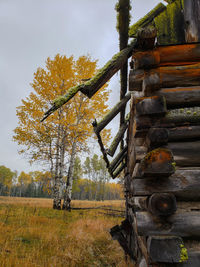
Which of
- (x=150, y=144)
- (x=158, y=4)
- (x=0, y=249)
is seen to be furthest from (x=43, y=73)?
(x=150, y=144)

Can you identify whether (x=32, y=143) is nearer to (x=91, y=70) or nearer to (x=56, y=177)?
(x=56, y=177)

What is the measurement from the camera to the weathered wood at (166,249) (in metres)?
1.73

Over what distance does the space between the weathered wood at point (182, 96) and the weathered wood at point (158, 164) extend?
921mm

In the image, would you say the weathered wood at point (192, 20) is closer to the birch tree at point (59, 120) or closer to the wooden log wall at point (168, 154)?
the wooden log wall at point (168, 154)

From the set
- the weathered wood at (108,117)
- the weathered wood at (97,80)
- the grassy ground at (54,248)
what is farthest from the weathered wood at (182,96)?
the grassy ground at (54,248)

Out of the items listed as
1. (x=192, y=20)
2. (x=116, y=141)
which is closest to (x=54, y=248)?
(x=116, y=141)

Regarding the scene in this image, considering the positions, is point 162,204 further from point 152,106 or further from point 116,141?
point 116,141

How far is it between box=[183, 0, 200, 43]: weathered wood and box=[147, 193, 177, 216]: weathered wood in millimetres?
2801

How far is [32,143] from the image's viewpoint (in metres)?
10.9

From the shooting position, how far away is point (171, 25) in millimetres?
3213

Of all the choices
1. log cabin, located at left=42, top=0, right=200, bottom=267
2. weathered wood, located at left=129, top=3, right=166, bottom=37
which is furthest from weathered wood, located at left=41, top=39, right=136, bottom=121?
weathered wood, located at left=129, top=3, right=166, bottom=37

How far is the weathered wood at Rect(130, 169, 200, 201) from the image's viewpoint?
80.2 inches

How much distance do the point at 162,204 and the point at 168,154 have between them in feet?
1.96

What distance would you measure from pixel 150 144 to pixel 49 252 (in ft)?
13.7
